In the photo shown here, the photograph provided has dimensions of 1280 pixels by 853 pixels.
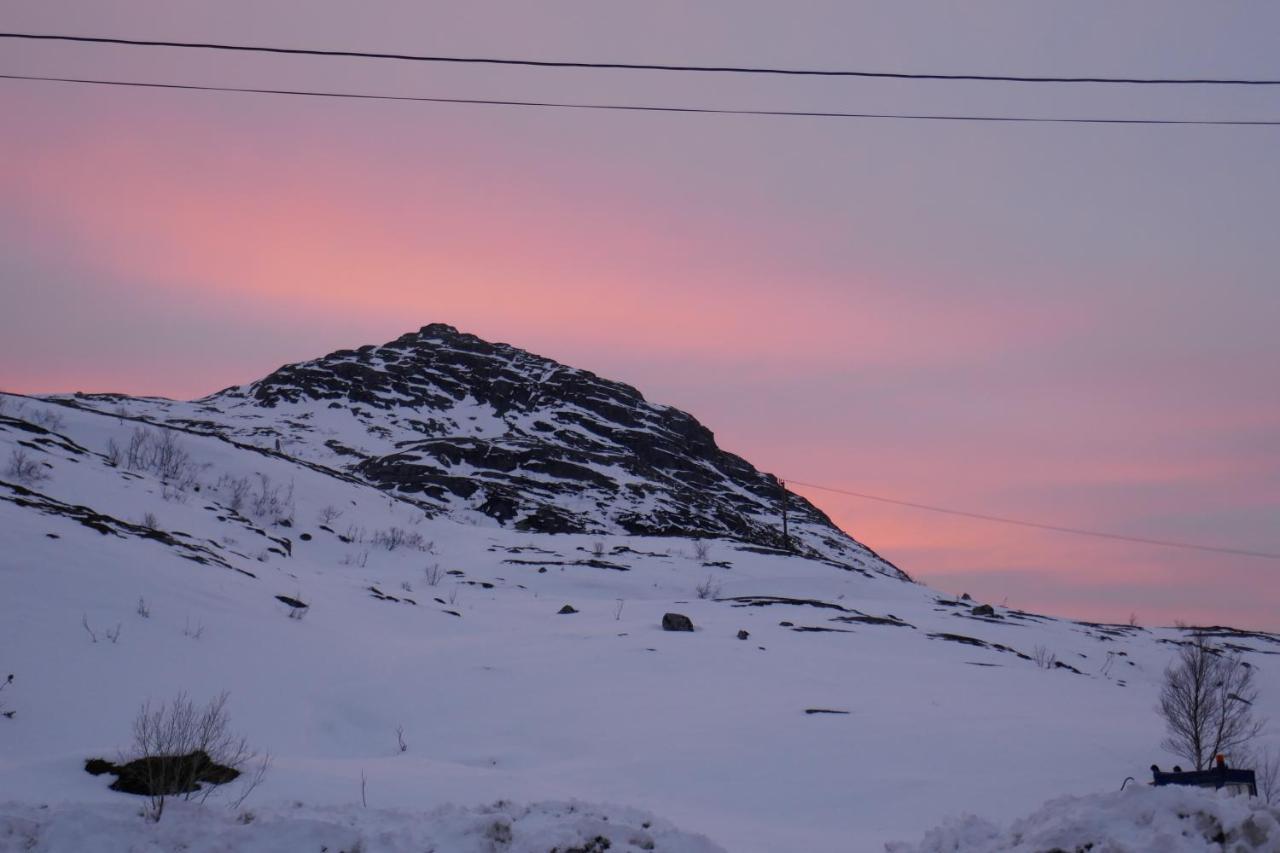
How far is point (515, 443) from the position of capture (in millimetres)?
134125

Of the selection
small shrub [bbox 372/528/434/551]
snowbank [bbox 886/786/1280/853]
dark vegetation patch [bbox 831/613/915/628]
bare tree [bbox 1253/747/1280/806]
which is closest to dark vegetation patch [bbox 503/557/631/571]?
small shrub [bbox 372/528/434/551]

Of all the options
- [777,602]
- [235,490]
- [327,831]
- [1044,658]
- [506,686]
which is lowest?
[506,686]

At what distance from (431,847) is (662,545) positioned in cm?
5025

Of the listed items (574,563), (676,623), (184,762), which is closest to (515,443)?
(574,563)

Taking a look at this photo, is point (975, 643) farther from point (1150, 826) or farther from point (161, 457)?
point (161, 457)

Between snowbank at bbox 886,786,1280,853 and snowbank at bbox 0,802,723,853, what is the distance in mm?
2477

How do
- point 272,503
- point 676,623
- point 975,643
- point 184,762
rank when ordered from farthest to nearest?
point 272,503 < point 975,643 < point 676,623 < point 184,762

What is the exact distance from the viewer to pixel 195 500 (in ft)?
125

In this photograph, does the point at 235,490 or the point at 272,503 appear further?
the point at 235,490

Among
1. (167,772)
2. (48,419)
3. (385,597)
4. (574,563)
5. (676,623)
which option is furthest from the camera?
(48,419)

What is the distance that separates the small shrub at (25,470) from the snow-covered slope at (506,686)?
0.10m

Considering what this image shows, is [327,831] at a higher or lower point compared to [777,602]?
lower

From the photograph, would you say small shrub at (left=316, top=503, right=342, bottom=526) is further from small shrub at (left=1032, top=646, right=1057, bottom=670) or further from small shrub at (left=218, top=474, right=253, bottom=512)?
small shrub at (left=1032, top=646, right=1057, bottom=670)

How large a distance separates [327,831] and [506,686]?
44.9 feet
